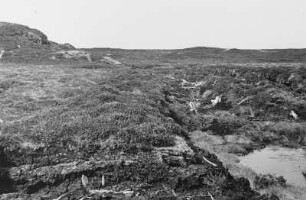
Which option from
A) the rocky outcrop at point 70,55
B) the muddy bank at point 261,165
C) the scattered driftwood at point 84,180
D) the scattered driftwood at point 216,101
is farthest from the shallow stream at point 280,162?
the rocky outcrop at point 70,55

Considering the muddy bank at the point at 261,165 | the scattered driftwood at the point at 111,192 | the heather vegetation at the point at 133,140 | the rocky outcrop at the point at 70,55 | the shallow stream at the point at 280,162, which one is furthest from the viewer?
the rocky outcrop at the point at 70,55

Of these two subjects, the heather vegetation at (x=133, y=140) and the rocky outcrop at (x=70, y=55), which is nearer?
the heather vegetation at (x=133, y=140)

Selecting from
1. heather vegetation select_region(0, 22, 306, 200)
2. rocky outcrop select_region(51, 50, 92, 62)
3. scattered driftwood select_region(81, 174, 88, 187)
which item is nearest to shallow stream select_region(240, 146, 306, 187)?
heather vegetation select_region(0, 22, 306, 200)

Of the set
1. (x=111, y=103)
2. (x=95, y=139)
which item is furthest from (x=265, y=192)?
(x=111, y=103)

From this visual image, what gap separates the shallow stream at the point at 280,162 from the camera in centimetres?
1517

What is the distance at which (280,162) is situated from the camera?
1673cm

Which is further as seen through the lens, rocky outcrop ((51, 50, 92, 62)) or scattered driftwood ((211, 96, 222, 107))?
rocky outcrop ((51, 50, 92, 62))

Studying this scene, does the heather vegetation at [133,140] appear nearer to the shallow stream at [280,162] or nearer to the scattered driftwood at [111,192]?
the scattered driftwood at [111,192]

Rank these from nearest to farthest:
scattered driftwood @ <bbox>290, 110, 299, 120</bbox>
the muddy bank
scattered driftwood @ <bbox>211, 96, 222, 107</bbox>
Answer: the muddy bank
scattered driftwood @ <bbox>290, 110, 299, 120</bbox>
scattered driftwood @ <bbox>211, 96, 222, 107</bbox>

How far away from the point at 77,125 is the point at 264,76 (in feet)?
101

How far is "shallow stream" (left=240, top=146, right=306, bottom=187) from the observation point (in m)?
15.2

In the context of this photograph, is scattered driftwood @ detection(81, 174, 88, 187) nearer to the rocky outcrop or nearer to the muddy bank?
the muddy bank

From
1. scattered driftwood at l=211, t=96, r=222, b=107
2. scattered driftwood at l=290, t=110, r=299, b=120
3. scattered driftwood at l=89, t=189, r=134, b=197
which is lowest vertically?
scattered driftwood at l=211, t=96, r=222, b=107

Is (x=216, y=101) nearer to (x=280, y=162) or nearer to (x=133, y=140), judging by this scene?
(x=280, y=162)
